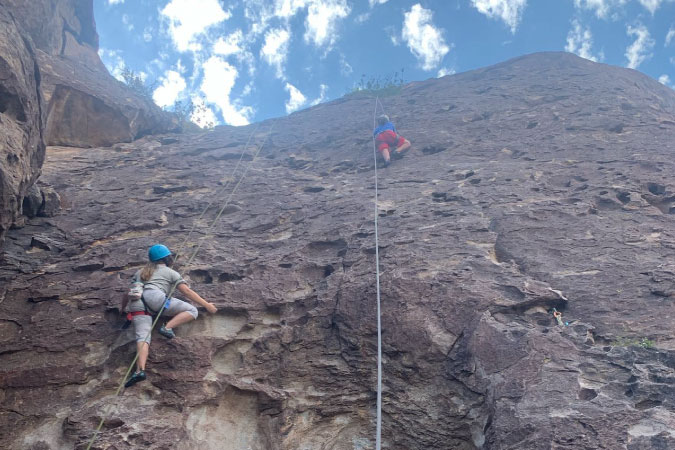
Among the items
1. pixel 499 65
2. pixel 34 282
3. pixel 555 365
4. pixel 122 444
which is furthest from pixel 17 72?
pixel 499 65

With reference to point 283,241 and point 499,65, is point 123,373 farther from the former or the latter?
point 499,65

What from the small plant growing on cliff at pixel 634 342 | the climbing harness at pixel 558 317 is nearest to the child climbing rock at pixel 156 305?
the climbing harness at pixel 558 317

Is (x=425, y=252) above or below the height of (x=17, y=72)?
below

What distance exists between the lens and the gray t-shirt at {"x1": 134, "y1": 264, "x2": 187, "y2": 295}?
485 centimetres

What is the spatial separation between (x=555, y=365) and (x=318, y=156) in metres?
8.18

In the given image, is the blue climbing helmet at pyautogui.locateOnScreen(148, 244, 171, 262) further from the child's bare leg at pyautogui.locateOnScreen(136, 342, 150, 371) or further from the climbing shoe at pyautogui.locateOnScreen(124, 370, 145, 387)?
the climbing shoe at pyautogui.locateOnScreen(124, 370, 145, 387)

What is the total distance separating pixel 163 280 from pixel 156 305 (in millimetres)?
353

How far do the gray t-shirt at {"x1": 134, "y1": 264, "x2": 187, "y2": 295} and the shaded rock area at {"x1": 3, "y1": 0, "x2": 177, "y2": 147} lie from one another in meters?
7.30

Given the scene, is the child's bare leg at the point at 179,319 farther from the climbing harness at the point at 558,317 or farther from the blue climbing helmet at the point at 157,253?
the climbing harness at the point at 558,317

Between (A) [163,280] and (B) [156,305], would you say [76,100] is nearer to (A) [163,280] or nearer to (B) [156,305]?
Result: (A) [163,280]

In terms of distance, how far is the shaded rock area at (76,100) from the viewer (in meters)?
10.9

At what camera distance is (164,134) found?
13812 millimetres

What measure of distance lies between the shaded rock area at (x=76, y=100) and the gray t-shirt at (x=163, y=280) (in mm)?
7305

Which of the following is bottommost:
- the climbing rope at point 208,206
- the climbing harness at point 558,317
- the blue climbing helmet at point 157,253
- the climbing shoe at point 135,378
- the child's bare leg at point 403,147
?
the climbing shoe at point 135,378
